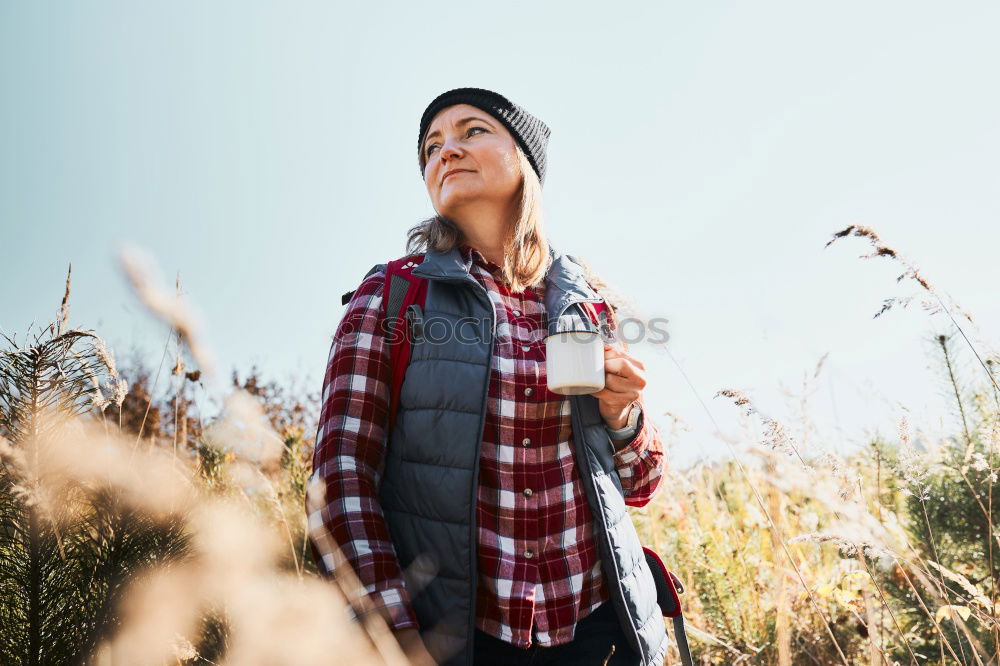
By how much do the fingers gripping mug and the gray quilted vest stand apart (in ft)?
0.07

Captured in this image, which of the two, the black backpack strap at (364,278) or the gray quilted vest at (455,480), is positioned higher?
the black backpack strap at (364,278)

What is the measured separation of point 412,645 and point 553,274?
1.12 m

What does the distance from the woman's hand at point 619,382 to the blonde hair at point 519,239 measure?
383 millimetres

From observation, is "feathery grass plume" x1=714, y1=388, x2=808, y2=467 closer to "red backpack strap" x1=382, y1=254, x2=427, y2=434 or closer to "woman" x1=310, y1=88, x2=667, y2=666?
"woman" x1=310, y1=88, x2=667, y2=666

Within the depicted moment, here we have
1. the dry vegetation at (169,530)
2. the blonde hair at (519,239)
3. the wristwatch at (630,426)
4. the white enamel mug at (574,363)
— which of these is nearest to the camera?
the dry vegetation at (169,530)

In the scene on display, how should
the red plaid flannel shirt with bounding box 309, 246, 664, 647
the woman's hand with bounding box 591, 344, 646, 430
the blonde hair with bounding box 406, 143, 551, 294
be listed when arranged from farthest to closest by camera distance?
1. the blonde hair with bounding box 406, 143, 551, 294
2. the woman's hand with bounding box 591, 344, 646, 430
3. the red plaid flannel shirt with bounding box 309, 246, 664, 647

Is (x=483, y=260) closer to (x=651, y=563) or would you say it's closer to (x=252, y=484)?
(x=252, y=484)

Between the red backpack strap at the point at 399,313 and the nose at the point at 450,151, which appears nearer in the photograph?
the red backpack strap at the point at 399,313

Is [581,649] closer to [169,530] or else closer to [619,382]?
[619,382]

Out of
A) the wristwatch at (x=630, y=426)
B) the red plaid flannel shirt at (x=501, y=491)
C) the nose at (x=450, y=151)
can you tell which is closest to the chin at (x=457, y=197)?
the nose at (x=450, y=151)

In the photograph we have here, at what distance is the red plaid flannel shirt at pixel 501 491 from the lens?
1348mm

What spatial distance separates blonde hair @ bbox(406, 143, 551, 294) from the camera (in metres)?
1.87

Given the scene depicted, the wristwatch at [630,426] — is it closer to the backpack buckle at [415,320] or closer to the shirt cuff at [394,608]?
the backpack buckle at [415,320]

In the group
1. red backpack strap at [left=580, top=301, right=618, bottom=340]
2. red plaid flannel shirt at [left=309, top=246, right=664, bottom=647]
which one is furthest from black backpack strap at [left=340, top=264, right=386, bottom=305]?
red backpack strap at [left=580, top=301, right=618, bottom=340]
